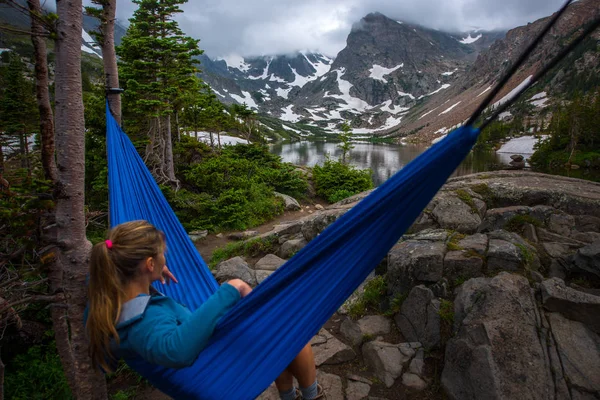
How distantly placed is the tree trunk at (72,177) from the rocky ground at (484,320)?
1350 millimetres

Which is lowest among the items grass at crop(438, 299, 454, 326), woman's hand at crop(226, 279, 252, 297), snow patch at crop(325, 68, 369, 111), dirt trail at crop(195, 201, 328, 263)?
dirt trail at crop(195, 201, 328, 263)

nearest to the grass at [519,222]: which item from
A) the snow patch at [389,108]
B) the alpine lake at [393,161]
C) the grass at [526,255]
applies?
the grass at [526,255]

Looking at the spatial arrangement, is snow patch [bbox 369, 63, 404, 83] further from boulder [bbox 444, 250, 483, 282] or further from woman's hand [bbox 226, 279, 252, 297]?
woman's hand [bbox 226, 279, 252, 297]

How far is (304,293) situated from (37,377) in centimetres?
335

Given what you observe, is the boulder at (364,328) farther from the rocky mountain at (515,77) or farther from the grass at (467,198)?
the rocky mountain at (515,77)

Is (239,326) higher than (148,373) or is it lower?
higher

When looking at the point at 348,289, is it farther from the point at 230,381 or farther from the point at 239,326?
the point at 230,381

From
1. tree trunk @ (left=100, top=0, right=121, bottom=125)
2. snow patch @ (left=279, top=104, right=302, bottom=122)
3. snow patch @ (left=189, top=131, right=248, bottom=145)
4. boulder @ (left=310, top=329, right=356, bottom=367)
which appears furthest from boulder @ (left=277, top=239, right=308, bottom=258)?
snow patch @ (left=279, top=104, right=302, bottom=122)

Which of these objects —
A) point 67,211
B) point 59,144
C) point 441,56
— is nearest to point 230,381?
point 67,211

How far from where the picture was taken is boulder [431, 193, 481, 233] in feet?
12.5

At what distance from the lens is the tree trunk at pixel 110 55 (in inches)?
97.9

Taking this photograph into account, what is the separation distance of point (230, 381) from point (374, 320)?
→ 1924 mm

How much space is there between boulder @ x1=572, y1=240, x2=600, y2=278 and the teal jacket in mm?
2910

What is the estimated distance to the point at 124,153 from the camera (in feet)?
8.27
